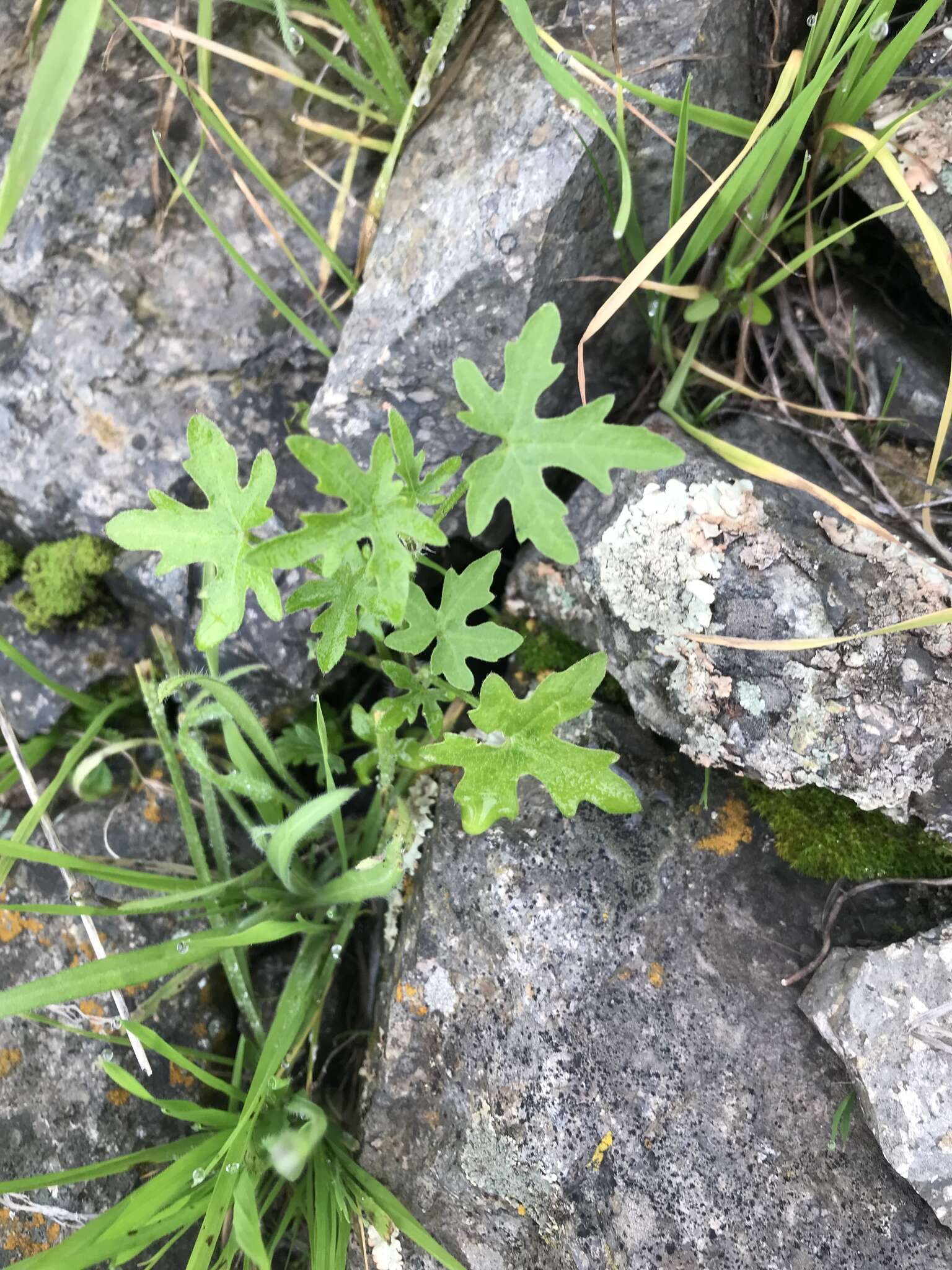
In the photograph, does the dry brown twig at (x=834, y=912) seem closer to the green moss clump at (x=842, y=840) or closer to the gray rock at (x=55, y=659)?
the green moss clump at (x=842, y=840)

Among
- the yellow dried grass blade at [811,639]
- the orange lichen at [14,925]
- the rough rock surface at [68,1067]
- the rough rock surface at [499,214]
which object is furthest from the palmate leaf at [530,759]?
the orange lichen at [14,925]

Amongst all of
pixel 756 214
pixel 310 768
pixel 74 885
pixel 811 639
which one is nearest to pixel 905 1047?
pixel 811 639

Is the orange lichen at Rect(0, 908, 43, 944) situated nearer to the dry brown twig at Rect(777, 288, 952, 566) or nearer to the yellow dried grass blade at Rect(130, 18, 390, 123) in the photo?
the yellow dried grass blade at Rect(130, 18, 390, 123)

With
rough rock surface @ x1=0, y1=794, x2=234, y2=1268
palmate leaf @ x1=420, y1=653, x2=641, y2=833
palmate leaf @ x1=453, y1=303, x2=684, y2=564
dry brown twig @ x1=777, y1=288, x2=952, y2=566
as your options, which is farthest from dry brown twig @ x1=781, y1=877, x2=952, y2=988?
rough rock surface @ x1=0, y1=794, x2=234, y2=1268

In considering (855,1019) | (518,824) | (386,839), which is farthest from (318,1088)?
(855,1019)

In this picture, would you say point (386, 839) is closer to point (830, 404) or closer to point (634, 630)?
point (634, 630)

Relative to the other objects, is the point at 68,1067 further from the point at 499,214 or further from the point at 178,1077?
the point at 499,214

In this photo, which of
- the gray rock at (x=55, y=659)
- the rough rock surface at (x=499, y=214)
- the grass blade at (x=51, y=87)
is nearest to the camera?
the grass blade at (x=51, y=87)
